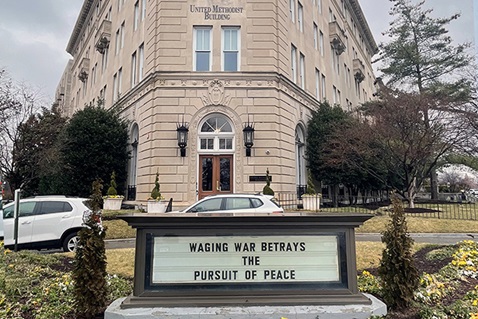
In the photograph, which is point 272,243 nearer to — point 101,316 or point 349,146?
point 101,316

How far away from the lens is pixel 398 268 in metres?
4.34

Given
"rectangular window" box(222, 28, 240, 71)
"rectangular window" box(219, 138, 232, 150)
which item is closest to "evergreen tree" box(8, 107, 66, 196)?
"rectangular window" box(219, 138, 232, 150)

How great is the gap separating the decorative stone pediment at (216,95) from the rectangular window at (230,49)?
1132mm

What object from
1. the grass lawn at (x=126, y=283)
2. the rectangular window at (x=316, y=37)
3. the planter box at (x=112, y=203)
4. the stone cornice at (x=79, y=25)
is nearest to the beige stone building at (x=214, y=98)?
the planter box at (x=112, y=203)

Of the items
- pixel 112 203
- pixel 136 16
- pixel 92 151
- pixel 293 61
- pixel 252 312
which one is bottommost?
pixel 252 312

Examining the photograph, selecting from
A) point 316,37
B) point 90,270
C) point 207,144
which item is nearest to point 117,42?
point 207,144

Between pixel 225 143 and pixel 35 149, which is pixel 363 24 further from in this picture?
pixel 35 149

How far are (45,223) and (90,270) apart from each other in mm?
7426

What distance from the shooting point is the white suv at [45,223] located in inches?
399

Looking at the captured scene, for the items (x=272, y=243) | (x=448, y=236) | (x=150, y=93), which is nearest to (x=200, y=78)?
(x=150, y=93)

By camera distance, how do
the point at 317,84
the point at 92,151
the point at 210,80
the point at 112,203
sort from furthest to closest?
the point at 317,84, the point at 92,151, the point at 210,80, the point at 112,203

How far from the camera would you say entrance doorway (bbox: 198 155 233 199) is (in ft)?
63.6

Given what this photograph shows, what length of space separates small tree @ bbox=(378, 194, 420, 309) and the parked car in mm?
6881

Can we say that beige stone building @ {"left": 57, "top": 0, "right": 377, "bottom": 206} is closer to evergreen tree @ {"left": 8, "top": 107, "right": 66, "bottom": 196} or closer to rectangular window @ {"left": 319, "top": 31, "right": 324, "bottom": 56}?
rectangular window @ {"left": 319, "top": 31, "right": 324, "bottom": 56}
